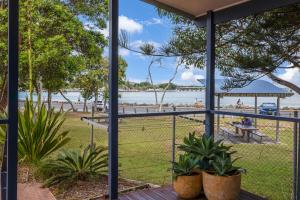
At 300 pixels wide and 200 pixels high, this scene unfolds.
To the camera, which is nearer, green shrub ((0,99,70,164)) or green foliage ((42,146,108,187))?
green foliage ((42,146,108,187))

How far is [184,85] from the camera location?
211 inches

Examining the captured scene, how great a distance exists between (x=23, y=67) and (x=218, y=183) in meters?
6.36

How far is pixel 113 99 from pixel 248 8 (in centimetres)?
177

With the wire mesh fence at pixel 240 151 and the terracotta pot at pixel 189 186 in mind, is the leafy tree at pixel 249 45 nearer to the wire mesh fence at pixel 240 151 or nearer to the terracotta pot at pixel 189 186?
the wire mesh fence at pixel 240 151

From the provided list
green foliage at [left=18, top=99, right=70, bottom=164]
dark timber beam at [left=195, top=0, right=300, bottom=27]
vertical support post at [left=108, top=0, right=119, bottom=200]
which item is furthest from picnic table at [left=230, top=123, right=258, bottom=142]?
vertical support post at [left=108, top=0, right=119, bottom=200]

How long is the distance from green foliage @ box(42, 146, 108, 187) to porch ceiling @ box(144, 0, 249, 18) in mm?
2381

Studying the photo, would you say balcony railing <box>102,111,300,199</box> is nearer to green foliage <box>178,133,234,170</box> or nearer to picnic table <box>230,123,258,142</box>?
picnic table <box>230,123,258,142</box>

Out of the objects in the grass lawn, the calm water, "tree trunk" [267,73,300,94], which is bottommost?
the grass lawn

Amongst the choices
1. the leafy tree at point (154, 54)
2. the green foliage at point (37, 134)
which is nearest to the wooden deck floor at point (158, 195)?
the green foliage at point (37, 134)

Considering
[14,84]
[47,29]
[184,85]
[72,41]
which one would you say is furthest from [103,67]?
A: [14,84]

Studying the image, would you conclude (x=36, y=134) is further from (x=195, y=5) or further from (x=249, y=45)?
(x=249, y=45)

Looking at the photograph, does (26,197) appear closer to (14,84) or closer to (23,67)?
(14,84)

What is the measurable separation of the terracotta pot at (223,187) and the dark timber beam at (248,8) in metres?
1.72

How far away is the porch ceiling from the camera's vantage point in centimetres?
323
